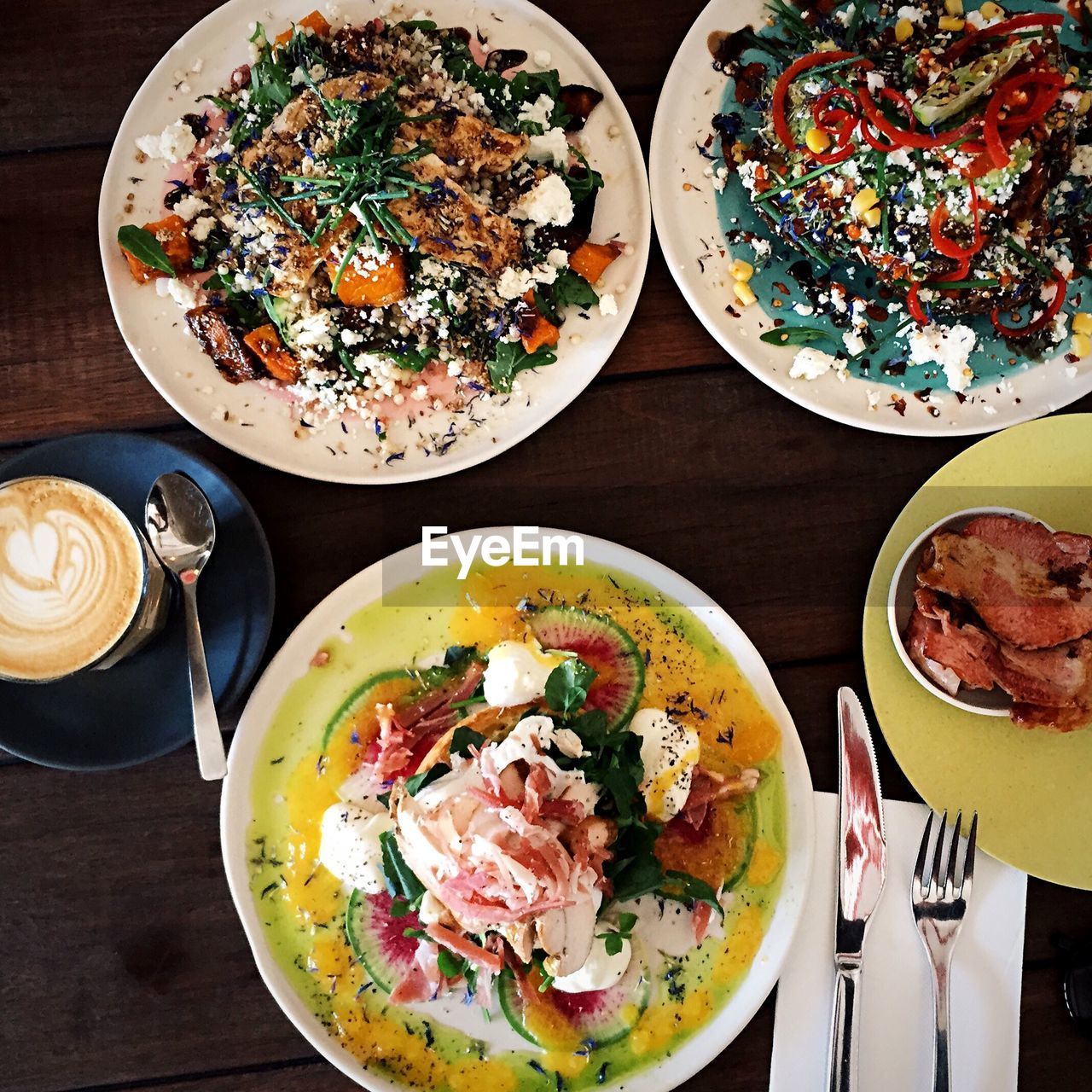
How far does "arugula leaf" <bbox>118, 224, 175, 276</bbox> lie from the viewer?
122 centimetres

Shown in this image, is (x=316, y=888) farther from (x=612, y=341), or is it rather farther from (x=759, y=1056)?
(x=612, y=341)

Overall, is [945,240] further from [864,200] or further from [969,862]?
[969,862]

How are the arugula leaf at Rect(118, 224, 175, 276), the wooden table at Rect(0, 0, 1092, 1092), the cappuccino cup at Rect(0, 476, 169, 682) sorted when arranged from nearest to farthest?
the cappuccino cup at Rect(0, 476, 169, 682) → the arugula leaf at Rect(118, 224, 175, 276) → the wooden table at Rect(0, 0, 1092, 1092)

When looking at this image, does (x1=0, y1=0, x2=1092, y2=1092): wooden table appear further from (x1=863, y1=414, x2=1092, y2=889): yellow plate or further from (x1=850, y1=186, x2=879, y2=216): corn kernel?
(x1=850, y1=186, x2=879, y2=216): corn kernel

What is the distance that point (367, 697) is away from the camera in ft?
4.24

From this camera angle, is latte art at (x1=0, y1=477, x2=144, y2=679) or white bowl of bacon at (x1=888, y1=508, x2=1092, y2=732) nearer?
latte art at (x1=0, y1=477, x2=144, y2=679)

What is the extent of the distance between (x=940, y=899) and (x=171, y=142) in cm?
159

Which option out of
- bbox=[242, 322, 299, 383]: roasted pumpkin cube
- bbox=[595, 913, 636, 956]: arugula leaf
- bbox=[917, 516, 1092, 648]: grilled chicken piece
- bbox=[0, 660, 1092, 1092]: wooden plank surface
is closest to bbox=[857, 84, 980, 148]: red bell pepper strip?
bbox=[917, 516, 1092, 648]: grilled chicken piece

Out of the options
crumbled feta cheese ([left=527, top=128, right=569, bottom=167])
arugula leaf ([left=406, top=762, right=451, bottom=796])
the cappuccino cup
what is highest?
crumbled feta cheese ([left=527, top=128, right=569, bottom=167])

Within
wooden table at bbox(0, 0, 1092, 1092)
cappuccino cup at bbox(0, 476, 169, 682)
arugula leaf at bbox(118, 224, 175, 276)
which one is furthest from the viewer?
wooden table at bbox(0, 0, 1092, 1092)

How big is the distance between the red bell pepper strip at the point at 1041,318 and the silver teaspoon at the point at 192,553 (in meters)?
1.20

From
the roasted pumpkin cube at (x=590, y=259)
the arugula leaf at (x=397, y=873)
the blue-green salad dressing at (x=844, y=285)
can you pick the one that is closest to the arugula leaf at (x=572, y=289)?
the roasted pumpkin cube at (x=590, y=259)

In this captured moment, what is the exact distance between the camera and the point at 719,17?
1.30m
